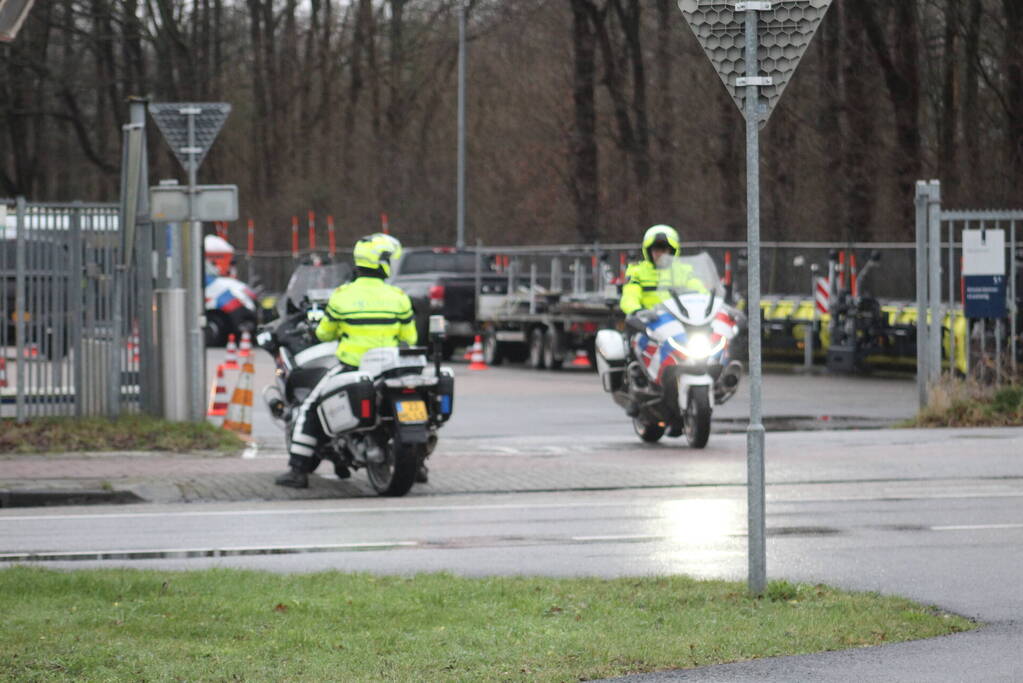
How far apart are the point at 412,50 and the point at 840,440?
122 feet

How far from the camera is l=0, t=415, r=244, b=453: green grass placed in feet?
56.2

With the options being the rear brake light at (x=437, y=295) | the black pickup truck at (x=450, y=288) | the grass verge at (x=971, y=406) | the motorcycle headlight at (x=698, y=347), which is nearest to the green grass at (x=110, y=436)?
the motorcycle headlight at (x=698, y=347)

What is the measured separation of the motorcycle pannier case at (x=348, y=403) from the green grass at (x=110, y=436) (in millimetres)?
3506

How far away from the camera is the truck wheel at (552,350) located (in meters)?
32.2

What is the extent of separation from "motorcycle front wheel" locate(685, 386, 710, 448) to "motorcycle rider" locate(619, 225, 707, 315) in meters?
0.99

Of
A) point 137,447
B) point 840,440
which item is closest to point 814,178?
point 840,440

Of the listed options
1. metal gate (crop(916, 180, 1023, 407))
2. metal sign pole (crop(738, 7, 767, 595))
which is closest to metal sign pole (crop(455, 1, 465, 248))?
metal gate (crop(916, 180, 1023, 407))

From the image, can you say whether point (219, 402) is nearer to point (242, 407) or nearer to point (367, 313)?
point (242, 407)

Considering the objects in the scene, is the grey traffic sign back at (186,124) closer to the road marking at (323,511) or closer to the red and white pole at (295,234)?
the road marking at (323,511)

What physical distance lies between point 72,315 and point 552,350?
50.6ft

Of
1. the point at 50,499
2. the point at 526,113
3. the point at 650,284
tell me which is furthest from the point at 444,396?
the point at 526,113

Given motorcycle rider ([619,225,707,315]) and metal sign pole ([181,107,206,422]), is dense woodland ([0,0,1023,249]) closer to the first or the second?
motorcycle rider ([619,225,707,315])

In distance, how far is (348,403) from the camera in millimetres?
13766

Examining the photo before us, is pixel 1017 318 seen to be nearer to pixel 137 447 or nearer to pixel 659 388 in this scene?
pixel 659 388
